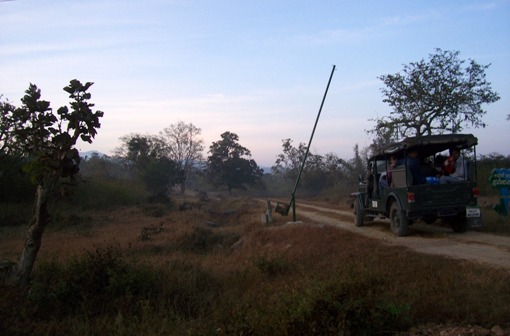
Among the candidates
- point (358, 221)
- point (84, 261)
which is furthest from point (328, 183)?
point (84, 261)

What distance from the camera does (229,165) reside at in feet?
218

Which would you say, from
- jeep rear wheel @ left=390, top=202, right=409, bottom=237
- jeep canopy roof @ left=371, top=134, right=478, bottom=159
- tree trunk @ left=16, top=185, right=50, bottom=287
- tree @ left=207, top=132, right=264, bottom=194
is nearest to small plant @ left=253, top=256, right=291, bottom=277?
jeep rear wheel @ left=390, top=202, right=409, bottom=237

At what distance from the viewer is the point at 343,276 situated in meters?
5.63

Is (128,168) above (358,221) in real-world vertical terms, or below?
above

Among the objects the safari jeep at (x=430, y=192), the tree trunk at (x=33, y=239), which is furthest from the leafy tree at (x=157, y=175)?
the tree trunk at (x=33, y=239)

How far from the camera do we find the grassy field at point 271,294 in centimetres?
491

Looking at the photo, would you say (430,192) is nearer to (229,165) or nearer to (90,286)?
(90,286)

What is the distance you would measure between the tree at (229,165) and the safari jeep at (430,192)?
54560 millimetres

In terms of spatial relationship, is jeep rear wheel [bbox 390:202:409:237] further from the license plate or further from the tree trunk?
the tree trunk

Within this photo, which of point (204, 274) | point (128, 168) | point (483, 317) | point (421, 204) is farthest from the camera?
point (128, 168)

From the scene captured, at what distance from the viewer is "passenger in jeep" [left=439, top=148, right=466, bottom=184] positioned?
10.8 meters

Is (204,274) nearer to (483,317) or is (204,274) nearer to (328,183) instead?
(483,317)

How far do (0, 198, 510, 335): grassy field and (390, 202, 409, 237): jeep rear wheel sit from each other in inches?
48.4

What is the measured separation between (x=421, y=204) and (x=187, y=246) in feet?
28.3
